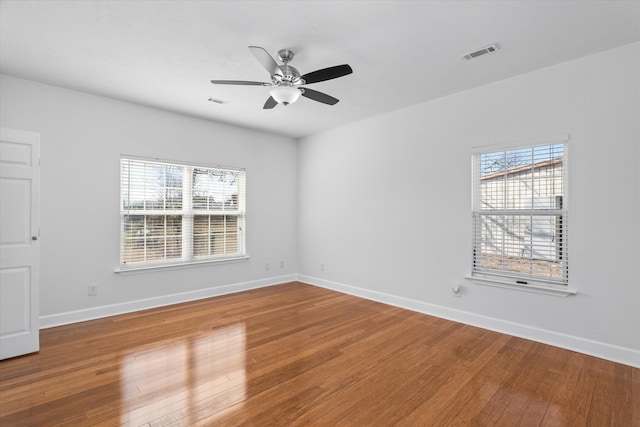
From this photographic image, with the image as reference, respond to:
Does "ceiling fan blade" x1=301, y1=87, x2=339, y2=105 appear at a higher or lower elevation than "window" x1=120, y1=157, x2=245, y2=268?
higher

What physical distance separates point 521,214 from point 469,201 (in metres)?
0.56

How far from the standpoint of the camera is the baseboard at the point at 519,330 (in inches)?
111

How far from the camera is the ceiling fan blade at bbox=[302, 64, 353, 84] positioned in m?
2.48

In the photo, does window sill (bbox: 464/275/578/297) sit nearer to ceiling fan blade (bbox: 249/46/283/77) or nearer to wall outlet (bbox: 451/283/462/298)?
wall outlet (bbox: 451/283/462/298)

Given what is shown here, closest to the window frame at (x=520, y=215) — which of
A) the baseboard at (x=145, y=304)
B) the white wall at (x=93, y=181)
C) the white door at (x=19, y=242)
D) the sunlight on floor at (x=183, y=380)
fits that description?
the sunlight on floor at (x=183, y=380)

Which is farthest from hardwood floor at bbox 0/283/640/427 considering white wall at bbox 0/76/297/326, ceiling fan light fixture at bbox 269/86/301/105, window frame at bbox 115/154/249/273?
ceiling fan light fixture at bbox 269/86/301/105

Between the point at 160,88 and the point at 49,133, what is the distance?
137 cm

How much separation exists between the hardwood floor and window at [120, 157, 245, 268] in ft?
3.57

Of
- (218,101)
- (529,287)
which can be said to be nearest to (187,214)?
(218,101)

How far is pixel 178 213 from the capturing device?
4668mm

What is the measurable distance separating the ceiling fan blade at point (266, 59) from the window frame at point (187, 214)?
8.81ft

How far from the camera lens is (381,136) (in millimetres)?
4738

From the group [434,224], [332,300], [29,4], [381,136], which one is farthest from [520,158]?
[29,4]

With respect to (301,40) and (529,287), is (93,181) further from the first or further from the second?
(529,287)
